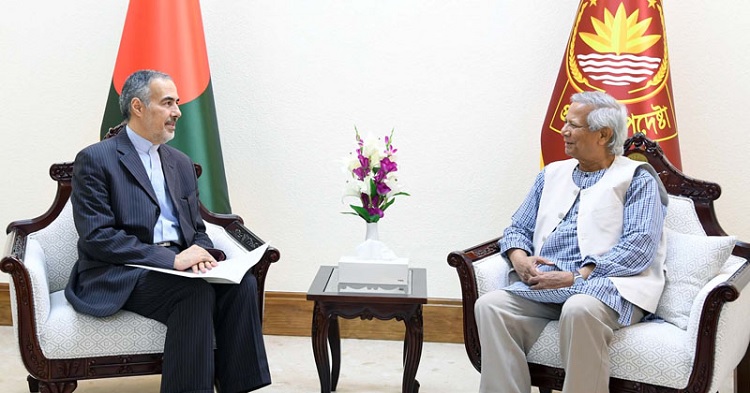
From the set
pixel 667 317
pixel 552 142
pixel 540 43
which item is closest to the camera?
pixel 667 317

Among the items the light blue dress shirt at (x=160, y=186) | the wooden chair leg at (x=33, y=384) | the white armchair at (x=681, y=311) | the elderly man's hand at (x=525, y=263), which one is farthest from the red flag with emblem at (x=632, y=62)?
the wooden chair leg at (x=33, y=384)

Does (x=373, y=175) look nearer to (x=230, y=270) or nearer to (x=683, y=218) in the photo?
(x=230, y=270)

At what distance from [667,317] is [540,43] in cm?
179

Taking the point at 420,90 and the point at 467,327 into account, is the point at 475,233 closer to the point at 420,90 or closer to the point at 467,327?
the point at 420,90

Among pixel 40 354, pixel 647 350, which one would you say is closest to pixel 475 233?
pixel 647 350

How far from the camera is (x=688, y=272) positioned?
309 centimetres

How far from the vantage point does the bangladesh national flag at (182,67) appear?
3.96 metres

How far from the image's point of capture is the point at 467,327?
3215 millimetres

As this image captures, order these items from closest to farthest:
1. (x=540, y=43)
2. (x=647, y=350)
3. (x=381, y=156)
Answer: (x=647, y=350) < (x=381, y=156) < (x=540, y=43)

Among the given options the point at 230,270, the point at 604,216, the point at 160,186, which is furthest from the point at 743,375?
the point at 160,186

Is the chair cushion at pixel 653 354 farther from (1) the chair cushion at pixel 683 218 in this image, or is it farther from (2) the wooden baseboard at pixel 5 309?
(2) the wooden baseboard at pixel 5 309

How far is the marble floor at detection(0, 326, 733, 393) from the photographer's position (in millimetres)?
3662

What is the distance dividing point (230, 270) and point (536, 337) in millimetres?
1176

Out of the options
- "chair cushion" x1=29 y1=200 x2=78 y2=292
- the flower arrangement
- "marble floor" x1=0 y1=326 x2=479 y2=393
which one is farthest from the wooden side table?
"chair cushion" x1=29 y1=200 x2=78 y2=292
